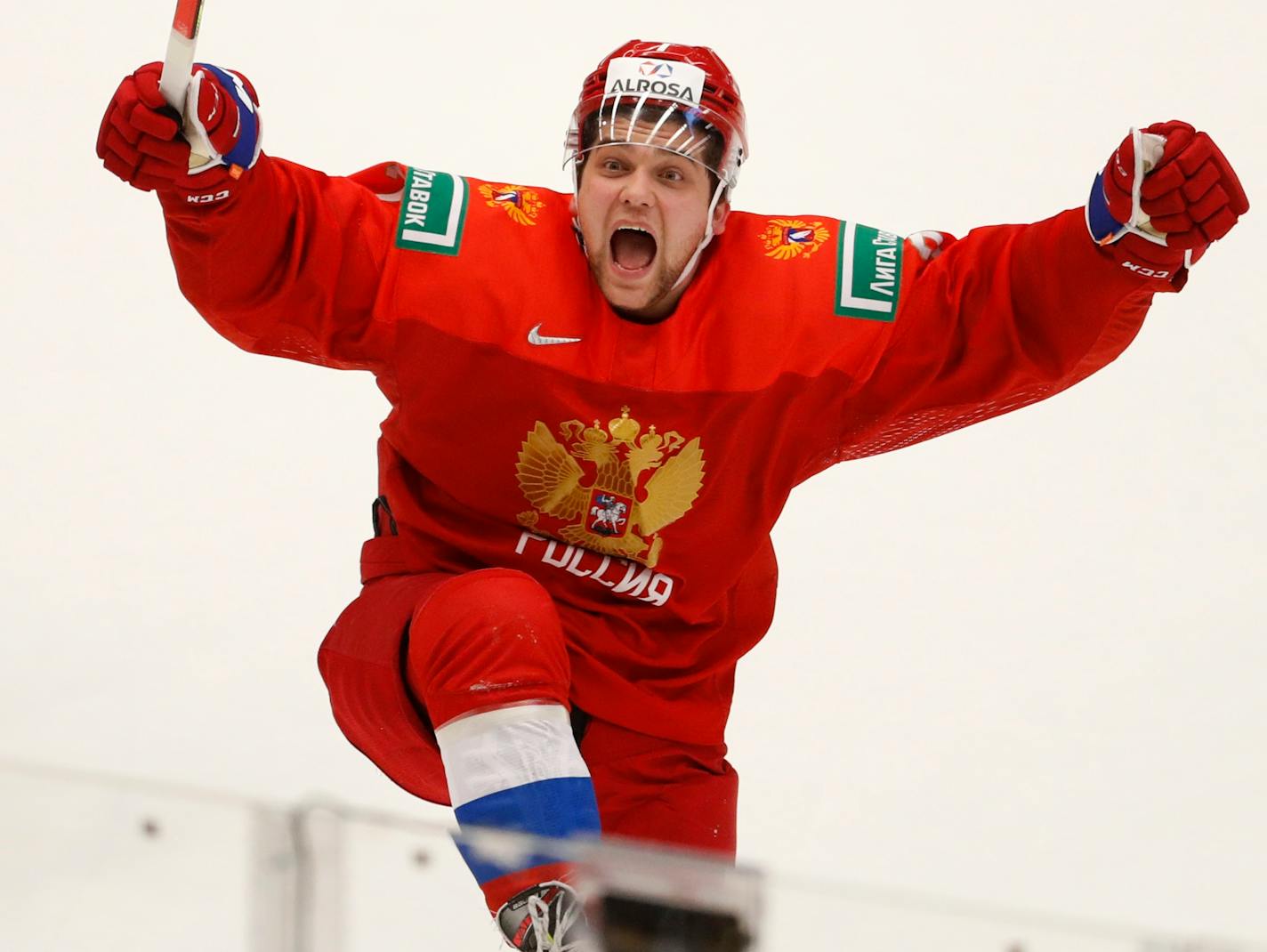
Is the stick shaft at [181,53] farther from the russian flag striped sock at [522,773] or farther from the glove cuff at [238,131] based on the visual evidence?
the russian flag striped sock at [522,773]

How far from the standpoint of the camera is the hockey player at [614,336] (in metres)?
2.65

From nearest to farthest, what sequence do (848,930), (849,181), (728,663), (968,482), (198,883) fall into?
(848,930), (198,883), (728,663), (968,482), (849,181)

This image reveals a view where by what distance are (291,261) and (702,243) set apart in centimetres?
55

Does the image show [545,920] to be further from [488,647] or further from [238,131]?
[238,131]

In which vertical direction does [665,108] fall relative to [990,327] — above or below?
above

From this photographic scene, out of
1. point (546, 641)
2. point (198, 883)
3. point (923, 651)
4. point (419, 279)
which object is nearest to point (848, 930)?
point (198, 883)

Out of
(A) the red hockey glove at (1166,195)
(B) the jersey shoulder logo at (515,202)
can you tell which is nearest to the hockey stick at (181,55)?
(B) the jersey shoulder logo at (515,202)

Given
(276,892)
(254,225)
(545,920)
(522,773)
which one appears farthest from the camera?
(254,225)

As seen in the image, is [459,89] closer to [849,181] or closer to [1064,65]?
[849,181]

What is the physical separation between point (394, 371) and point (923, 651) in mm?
1581

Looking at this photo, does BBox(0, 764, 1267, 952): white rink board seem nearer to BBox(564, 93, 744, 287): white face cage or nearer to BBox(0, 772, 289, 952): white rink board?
BBox(0, 772, 289, 952): white rink board

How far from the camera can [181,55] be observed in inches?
92.7

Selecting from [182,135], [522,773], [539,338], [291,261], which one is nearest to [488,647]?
[522,773]

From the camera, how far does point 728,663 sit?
120 inches
